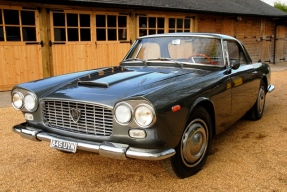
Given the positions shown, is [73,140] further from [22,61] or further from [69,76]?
[22,61]

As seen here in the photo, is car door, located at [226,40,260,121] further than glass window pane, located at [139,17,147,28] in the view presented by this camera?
No

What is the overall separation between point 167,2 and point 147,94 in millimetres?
9875

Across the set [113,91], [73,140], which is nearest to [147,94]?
[113,91]

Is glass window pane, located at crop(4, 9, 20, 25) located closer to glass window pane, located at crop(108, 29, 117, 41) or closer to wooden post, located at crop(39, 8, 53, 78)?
wooden post, located at crop(39, 8, 53, 78)

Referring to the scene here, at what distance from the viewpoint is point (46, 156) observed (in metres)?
3.71

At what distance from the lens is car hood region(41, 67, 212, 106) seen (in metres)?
2.72

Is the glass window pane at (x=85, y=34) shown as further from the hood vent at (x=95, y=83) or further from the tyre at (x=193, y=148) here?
the tyre at (x=193, y=148)

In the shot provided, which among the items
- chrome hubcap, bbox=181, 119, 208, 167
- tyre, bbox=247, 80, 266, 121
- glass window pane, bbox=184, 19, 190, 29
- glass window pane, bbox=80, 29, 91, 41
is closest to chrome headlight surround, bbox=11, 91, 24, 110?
chrome hubcap, bbox=181, 119, 208, 167

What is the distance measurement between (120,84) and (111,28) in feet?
24.5

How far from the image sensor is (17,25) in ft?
27.0

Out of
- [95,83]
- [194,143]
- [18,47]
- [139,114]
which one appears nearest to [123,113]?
[139,114]

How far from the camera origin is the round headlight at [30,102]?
3.10 meters

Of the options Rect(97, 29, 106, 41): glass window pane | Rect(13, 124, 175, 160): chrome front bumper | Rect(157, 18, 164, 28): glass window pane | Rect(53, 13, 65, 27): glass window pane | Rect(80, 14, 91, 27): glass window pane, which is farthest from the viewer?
Rect(157, 18, 164, 28): glass window pane

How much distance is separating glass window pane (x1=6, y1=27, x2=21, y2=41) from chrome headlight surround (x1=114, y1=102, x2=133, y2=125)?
22.3 ft
